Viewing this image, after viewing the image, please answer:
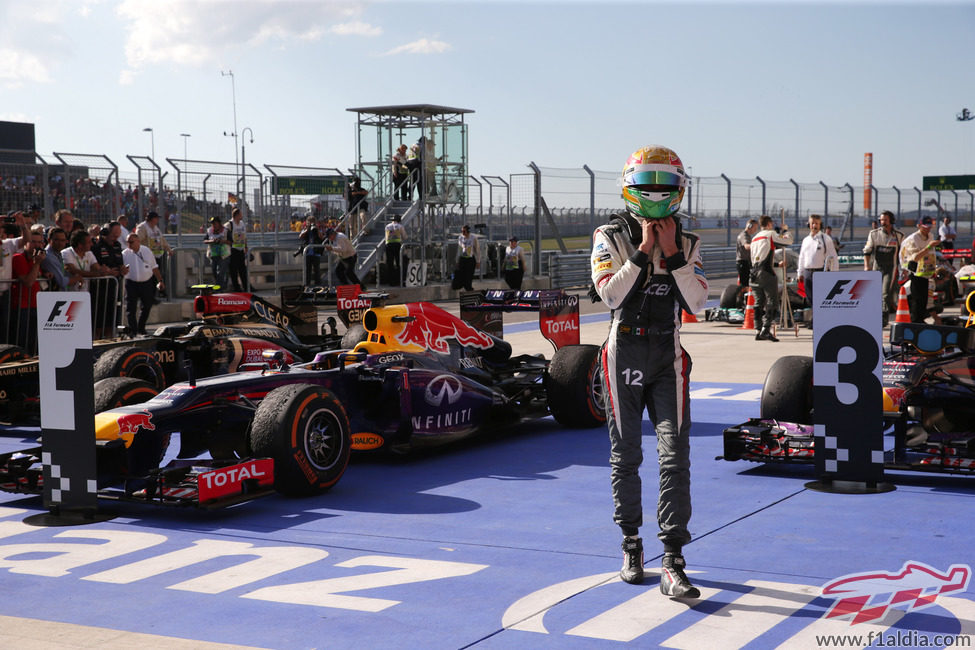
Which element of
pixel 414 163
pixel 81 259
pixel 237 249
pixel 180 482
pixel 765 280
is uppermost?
pixel 414 163

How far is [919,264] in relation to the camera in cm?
1627

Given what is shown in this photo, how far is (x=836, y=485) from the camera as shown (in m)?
7.23

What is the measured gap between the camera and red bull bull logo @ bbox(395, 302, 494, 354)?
366 inches

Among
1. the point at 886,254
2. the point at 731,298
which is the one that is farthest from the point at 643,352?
the point at 731,298

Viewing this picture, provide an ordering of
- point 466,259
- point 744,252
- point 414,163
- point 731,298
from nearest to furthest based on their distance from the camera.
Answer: point 731,298, point 744,252, point 466,259, point 414,163

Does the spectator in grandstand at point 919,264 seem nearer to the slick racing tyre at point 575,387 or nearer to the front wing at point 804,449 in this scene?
the slick racing tyre at point 575,387

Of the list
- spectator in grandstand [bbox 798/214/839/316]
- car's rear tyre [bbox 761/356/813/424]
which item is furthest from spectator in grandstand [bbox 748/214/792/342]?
car's rear tyre [bbox 761/356/813/424]

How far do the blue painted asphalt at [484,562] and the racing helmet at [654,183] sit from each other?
1.75 m

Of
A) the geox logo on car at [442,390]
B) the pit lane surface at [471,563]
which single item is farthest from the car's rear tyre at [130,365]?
the geox logo on car at [442,390]

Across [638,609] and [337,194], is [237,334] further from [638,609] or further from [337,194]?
[337,194]

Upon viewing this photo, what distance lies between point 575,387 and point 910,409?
2639 millimetres

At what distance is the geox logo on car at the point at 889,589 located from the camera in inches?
191

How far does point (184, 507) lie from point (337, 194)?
2002cm

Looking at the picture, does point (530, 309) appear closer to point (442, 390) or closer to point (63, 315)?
point (442, 390)
